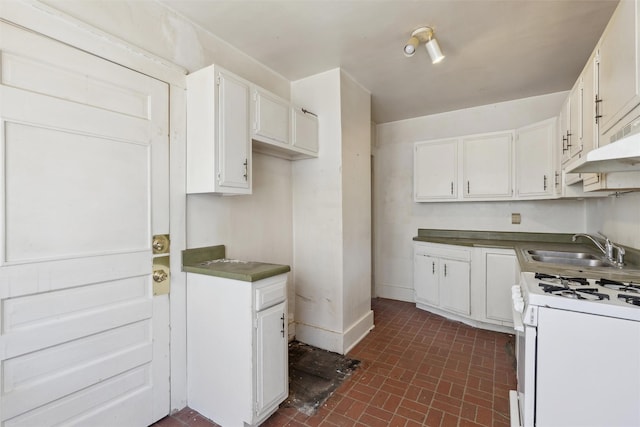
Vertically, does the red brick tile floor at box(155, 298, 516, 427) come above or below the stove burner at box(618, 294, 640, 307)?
below

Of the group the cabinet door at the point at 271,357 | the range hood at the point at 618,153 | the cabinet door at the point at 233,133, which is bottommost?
the cabinet door at the point at 271,357

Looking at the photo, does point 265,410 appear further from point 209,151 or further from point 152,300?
point 209,151

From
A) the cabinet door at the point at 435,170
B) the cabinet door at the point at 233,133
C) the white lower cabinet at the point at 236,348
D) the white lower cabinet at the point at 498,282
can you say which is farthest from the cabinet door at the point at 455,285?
the cabinet door at the point at 233,133

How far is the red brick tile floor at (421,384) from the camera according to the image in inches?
73.1

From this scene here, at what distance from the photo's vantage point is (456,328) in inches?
128

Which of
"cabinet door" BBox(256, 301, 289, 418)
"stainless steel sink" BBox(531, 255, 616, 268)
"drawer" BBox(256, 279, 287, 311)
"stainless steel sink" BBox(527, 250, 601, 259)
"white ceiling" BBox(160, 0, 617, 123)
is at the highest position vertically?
"white ceiling" BBox(160, 0, 617, 123)

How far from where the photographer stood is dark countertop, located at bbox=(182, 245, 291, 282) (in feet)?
5.76

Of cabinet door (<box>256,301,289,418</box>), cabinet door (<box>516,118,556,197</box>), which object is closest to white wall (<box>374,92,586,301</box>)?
cabinet door (<box>516,118,556,197</box>)

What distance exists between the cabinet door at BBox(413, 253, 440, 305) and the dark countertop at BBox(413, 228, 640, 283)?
9.8 inches

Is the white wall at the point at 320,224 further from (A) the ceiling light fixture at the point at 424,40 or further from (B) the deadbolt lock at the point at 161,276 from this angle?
(B) the deadbolt lock at the point at 161,276

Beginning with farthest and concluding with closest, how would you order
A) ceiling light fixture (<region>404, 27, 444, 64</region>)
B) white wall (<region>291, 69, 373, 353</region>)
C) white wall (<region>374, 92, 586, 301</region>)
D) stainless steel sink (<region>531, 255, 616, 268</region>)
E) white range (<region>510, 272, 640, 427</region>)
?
white wall (<region>374, 92, 586, 301</region>) < white wall (<region>291, 69, 373, 353</region>) < stainless steel sink (<region>531, 255, 616, 268</region>) < ceiling light fixture (<region>404, 27, 444, 64</region>) < white range (<region>510, 272, 640, 427</region>)

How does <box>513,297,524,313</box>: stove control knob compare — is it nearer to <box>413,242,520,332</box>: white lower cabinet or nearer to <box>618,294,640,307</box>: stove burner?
<box>618,294,640,307</box>: stove burner

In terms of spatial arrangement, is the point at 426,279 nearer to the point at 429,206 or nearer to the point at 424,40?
the point at 429,206

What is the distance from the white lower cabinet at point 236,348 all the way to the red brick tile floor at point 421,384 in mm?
156
